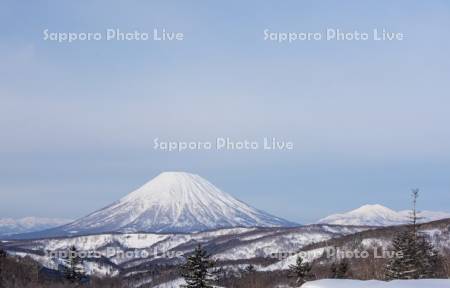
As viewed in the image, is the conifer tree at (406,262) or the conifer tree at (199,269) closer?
the conifer tree at (199,269)

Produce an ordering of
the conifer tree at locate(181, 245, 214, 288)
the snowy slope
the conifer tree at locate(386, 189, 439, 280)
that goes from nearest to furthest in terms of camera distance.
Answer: the snowy slope < the conifer tree at locate(181, 245, 214, 288) < the conifer tree at locate(386, 189, 439, 280)

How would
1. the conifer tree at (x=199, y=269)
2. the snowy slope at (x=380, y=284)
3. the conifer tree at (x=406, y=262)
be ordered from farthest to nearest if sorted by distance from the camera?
the conifer tree at (x=406, y=262) < the conifer tree at (x=199, y=269) < the snowy slope at (x=380, y=284)

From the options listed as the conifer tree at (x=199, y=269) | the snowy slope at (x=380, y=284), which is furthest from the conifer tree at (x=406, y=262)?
the snowy slope at (x=380, y=284)

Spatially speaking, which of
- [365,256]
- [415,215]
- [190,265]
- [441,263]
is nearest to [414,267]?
[415,215]

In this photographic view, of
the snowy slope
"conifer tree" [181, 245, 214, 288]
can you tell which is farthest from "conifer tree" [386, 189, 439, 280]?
the snowy slope

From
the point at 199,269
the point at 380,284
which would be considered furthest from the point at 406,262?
the point at 380,284

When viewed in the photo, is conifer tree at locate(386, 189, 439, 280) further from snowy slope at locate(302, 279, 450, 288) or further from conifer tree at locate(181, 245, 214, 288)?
snowy slope at locate(302, 279, 450, 288)

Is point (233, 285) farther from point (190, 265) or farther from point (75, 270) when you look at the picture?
point (190, 265)

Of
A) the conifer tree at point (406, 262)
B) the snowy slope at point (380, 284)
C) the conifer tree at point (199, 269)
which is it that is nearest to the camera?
the snowy slope at point (380, 284)

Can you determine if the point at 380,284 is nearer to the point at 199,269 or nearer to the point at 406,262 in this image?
the point at 199,269

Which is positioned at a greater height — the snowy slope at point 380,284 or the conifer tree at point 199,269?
the snowy slope at point 380,284

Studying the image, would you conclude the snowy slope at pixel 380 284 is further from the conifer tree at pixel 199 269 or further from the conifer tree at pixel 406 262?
the conifer tree at pixel 406 262
